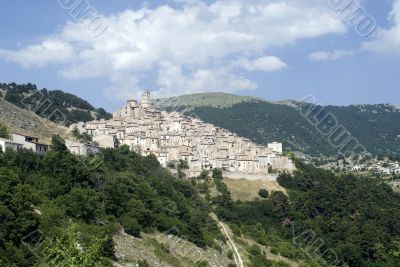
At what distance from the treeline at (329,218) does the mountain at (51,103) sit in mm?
36594

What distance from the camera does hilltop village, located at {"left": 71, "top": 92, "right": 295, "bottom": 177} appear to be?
246 feet

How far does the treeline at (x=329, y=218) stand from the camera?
5856 centimetres

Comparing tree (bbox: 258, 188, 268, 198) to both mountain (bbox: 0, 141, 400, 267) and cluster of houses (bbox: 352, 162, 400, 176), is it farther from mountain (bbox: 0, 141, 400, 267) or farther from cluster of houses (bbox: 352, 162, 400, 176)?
cluster of houses (bbox: 352, 162, 400, 176)

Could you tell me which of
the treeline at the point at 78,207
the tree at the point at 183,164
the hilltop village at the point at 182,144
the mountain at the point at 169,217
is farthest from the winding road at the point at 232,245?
the tree at the point at 183,164

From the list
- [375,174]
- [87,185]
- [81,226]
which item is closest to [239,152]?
[375,174]

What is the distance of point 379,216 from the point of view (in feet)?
215

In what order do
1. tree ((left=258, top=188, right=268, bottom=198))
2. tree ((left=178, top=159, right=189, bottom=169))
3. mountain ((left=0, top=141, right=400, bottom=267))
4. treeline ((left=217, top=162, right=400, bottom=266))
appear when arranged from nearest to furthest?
mountain ((left=0, top=141, right=400, bottom=267)) → treeline ((left=217, top=162, right=400, bottom=266)) → tree ((left=258, top=188, right=268, bottom=198)) → tree ((left=178, top=159, right=189, bottom=169))

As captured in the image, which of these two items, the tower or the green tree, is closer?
the green tree

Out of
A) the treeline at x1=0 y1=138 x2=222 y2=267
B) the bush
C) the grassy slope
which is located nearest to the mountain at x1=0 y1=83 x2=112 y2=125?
the grassy slope

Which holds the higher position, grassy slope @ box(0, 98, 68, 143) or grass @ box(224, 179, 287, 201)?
grassy slope @ box(0, 98, 68, 143)

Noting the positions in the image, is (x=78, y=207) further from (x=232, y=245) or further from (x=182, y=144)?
(x=182, y=144)

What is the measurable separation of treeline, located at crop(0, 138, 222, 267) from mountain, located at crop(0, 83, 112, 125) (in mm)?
34817

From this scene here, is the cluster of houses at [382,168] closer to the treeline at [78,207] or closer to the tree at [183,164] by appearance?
the tree at [183,164]

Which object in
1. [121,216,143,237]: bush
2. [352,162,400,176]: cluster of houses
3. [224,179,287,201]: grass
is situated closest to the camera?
[121,216,143,237]: bush
